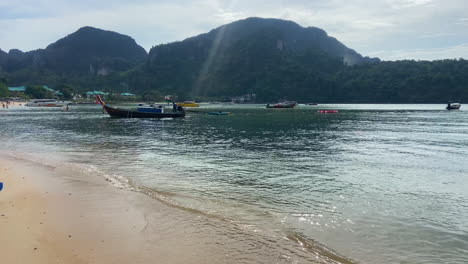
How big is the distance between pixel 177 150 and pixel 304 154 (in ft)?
29.9

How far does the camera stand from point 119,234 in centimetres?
809

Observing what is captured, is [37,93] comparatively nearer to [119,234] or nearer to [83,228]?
[83,228]

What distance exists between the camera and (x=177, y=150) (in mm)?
24562

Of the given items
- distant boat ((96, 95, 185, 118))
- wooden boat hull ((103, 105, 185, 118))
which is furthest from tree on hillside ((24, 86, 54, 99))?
A: wooden boat hull ((103, 105, 185, 118))

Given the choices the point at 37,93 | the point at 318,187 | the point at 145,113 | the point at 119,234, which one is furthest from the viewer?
the point at 37,93

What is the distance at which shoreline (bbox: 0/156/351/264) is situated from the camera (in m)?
6.92

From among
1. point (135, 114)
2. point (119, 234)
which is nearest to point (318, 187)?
Result: point (119, 234)

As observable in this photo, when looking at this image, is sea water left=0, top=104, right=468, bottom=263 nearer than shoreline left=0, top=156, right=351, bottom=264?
No

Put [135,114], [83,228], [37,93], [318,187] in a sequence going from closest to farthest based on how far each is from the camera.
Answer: [83,228] < [318,187] < [135,114] < [37,93]

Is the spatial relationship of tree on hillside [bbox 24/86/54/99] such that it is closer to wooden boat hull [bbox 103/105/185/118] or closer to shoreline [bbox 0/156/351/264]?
wooden boat hull [bbox 103/105/185/118]

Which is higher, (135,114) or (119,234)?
(135,114)

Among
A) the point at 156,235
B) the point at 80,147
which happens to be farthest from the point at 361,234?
the point at 80,147

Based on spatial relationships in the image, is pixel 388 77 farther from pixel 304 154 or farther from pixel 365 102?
pixel 304 154

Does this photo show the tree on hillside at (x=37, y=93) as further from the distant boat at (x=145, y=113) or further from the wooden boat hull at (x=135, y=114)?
the wooden boat hull at (x=135, y=114)
